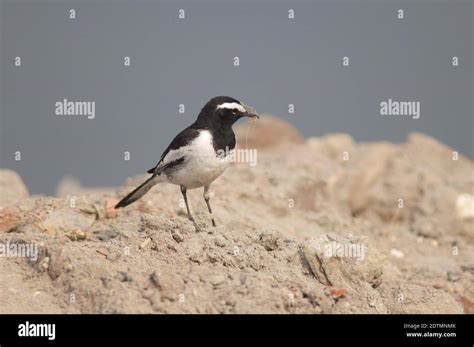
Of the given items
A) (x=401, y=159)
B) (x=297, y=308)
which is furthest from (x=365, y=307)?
(x=401, y=159)

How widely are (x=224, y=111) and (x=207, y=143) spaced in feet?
A: 1.55

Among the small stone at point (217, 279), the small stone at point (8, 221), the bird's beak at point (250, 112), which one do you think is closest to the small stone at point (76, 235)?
the small stone at point (8, 221)

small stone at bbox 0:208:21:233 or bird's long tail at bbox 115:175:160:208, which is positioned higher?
bird's long tail at bbox 115:175:160:208

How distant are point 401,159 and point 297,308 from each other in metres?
9.43

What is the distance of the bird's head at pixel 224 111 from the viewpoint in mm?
10915

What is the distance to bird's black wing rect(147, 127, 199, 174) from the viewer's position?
430 inches

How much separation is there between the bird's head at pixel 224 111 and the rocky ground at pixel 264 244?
1266 millimetres

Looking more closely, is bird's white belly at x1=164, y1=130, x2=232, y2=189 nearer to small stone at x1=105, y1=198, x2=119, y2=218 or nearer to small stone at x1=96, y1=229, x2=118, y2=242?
small stone at x1=96, y1=229, x2=118, y2=242

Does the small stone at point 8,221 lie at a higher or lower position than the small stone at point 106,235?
higher

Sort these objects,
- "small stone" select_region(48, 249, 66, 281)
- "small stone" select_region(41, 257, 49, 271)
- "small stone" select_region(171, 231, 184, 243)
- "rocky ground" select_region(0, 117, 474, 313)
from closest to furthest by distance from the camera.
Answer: "rocky ground" select_region(0, 117, 474, 313) < "small stone" select_region(48, 249, 66, 281) < "small stone" select_region(41, 257, 49, 271) < "small stone" select_region(171, 231, 184, 243)

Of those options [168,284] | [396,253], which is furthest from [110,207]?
[396,253]
